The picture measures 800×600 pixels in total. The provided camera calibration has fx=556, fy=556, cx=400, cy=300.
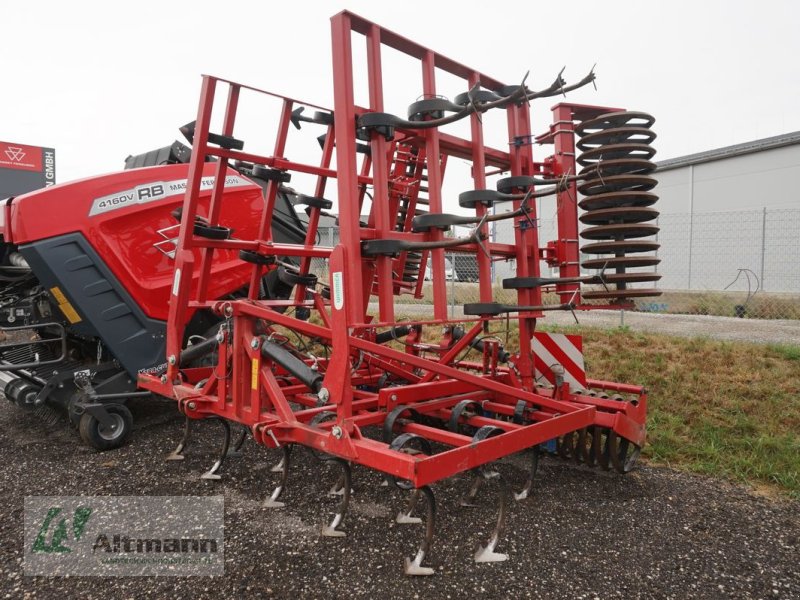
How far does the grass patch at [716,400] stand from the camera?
363 centimetres

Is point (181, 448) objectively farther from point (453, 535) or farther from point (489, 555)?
point (489, 555)

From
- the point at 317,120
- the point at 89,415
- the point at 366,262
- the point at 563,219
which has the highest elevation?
the point at 317,120

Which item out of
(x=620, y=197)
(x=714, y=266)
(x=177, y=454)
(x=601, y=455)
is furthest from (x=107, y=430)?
(x=714, y=266)

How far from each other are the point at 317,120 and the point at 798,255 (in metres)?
10.6

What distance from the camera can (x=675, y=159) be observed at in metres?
16.5

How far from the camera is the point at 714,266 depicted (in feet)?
42.8

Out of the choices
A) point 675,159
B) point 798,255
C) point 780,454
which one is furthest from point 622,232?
point 675,159

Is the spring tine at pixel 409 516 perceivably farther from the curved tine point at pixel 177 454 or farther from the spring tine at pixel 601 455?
the curved tine point at pixel 177 454

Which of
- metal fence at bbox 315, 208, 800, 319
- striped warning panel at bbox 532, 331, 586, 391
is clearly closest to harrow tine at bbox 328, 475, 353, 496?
striped warning panel at bbox 532, 331, 586, 391

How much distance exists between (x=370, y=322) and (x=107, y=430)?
2.09m

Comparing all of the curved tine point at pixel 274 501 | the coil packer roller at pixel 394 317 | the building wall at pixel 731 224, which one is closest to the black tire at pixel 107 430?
the coil packer roller at pixel 394 317

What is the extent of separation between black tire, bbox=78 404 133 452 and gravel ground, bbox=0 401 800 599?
0.08 m

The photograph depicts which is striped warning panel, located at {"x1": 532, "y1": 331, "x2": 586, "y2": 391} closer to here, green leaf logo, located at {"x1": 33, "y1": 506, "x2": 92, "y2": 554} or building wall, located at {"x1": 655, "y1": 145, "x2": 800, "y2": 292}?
green leaf logo, located at {"x1": 33, "y1": 506, "x2": 92, "y2": 554}

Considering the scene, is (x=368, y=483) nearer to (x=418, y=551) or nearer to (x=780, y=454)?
(x=418, y=551)
